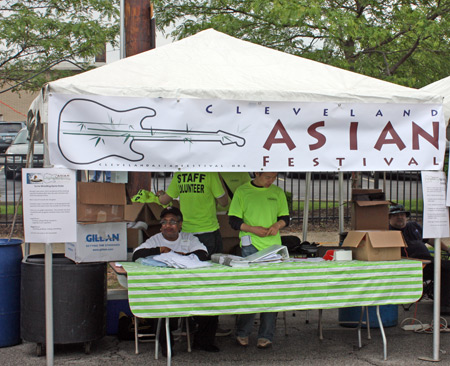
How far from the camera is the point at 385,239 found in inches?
236

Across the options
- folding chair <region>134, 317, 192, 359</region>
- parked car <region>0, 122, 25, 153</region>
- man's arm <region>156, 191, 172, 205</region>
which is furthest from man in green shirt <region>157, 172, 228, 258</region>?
parked car <region>0, 122, 25, 153</region>

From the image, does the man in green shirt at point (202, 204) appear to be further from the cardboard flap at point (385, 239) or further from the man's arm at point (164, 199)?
the cardboard flap at point (385, 239)

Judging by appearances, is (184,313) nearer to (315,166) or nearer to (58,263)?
(58,263)

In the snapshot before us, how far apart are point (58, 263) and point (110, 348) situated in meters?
0.96

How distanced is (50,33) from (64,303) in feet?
25.1

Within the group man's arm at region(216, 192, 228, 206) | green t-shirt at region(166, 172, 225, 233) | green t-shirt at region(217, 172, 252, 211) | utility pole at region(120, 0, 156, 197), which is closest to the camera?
green t-shirt at region(166, 172, 225, 233)

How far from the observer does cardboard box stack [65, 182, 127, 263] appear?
19.4ft

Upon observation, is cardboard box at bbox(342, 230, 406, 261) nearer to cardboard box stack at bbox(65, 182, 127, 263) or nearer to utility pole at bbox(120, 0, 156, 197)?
cardboard box stack at bbox(65, 182, 127, 263)

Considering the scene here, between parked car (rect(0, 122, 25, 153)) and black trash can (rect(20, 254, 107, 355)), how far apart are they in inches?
726

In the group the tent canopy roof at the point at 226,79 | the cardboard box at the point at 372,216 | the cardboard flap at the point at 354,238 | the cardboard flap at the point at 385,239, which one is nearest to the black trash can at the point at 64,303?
the tent canopy roof at the point at 226,79

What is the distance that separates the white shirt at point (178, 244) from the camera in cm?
612

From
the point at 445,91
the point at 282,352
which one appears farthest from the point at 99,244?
the point at 445,91

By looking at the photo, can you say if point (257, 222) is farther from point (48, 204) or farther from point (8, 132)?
point (8, 132)

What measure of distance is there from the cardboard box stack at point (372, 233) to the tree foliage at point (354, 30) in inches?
164
